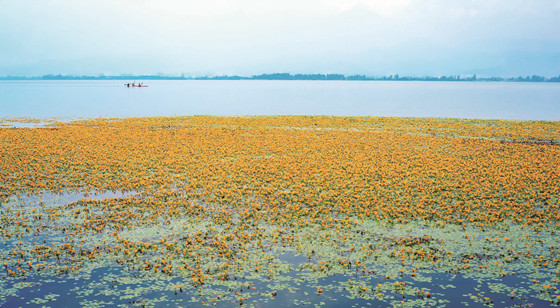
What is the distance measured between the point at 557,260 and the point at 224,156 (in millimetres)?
22065

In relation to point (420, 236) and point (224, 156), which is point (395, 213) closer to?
point (420, 236)

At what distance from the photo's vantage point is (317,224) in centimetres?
1778

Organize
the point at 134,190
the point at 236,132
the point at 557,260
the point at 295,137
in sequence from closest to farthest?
the point at 557,260 < the point at 134,190 < the point at 295,137 < the point at 236,132

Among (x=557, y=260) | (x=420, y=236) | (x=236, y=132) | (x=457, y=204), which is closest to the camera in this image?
(x=557, y=260)

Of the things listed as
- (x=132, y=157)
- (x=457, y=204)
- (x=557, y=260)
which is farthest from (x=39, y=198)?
(x=557, y=260)

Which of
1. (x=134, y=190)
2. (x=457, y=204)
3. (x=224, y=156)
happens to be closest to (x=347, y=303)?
(x=457, y=204)

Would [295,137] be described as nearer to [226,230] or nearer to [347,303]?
[226,230]

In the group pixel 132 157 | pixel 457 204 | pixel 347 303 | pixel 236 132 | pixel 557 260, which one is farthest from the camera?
pixel 236 132

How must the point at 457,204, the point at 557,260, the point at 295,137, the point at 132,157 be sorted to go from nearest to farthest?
the point at 557,260
the point at 457,204
the point at 132,157
the point at 295,137

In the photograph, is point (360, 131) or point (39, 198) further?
point (360, 131)

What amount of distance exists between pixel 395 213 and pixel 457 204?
3.64m

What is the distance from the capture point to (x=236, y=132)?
45500 millimetres

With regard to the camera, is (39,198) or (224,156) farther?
(224,156)

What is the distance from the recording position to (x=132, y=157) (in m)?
30.6
